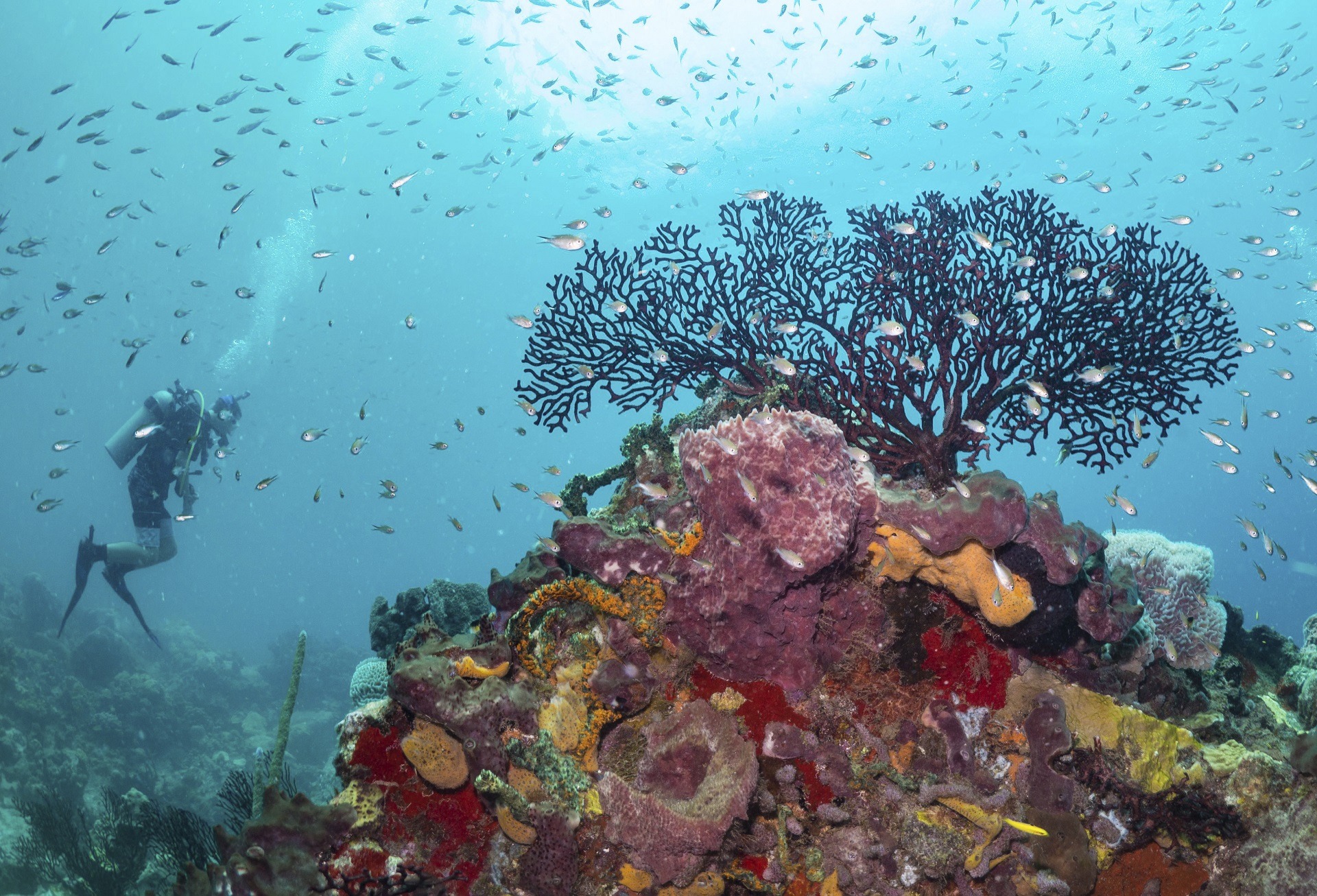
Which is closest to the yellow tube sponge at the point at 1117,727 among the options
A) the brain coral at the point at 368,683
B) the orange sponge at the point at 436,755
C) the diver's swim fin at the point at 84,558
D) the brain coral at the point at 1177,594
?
the brain coral at the point at 1177,594

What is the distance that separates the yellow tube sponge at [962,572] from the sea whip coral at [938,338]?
4.71 ft

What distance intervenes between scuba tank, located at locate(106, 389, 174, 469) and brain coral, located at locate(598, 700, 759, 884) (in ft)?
52.2

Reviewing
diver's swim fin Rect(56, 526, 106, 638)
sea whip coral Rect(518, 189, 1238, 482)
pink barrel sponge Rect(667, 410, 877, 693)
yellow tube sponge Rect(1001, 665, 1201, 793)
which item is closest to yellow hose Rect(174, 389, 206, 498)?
diver's swim fin Rect(56, 526, 106, 638)

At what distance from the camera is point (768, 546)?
361 centimetres

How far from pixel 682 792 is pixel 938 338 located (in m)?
4.26

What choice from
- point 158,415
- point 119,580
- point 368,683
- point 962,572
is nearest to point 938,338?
point 962,572

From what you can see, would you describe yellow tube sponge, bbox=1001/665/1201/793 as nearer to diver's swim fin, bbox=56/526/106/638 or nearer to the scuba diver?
the scuba diver

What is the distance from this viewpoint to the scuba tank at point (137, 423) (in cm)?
1439

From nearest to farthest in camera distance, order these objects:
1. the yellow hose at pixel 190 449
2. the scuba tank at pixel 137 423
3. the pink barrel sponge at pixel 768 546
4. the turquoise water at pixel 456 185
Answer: the pink barrel sponge at pixel 768 546, the yellow hose at pixel 190 449, the scuba tank at pixel 137 423, the turquoise water at pixel 456 185

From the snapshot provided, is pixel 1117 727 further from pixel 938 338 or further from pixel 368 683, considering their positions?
pixel 368 683

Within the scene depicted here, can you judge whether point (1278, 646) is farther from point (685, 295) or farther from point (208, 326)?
point (208, 326)

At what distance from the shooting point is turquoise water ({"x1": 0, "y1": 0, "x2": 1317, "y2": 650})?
41031 mm

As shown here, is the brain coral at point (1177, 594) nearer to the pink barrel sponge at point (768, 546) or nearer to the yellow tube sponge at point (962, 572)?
the yellow tube sponge at point (962, 572)

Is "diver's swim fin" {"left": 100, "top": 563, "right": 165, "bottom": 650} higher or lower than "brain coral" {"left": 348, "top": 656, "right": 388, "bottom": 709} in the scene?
lower
